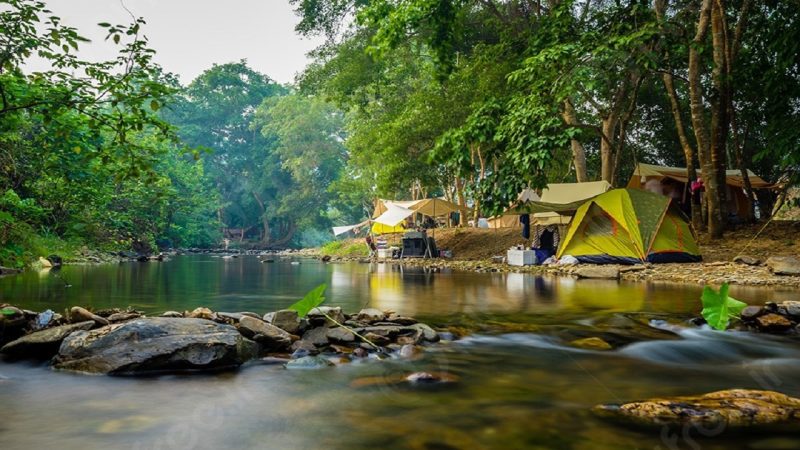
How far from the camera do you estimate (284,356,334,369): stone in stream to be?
428 centimetres

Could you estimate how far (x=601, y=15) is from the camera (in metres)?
11.5

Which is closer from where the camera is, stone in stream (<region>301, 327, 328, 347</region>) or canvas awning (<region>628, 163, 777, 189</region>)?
stone in stream (<region>301, 327, 328, 347</region>)

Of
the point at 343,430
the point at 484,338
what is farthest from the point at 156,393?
the point at 484,338

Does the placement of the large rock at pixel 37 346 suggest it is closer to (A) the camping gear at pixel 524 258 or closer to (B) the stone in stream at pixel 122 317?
(B) the stone in stream at pixel 122 317

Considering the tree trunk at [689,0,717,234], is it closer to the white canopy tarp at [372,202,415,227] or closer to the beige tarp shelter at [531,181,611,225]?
the beige tarp shelter at [531,181,611,225]

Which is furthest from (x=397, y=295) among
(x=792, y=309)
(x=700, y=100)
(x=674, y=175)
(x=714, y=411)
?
(x=674, y=175)

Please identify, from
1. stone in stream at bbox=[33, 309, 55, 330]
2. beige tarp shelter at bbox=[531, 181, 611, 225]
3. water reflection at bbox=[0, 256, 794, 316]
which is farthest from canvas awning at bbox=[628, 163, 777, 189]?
stone in stream at bbox=[33, 309, 55, 330]

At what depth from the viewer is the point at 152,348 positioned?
409 centimetres

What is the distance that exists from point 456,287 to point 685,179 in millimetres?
13564

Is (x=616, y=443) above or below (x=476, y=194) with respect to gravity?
below

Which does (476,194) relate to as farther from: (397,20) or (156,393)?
(156,393)

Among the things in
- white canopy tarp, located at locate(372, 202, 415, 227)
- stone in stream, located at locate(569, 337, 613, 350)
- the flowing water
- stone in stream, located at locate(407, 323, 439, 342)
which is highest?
white canopy tarp, located at locate(372, 202, 415, 227)

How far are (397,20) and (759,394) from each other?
945 centimetres

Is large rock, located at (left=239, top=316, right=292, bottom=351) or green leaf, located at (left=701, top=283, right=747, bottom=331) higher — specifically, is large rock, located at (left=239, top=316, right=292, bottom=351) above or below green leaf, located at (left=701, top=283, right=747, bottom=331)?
below
